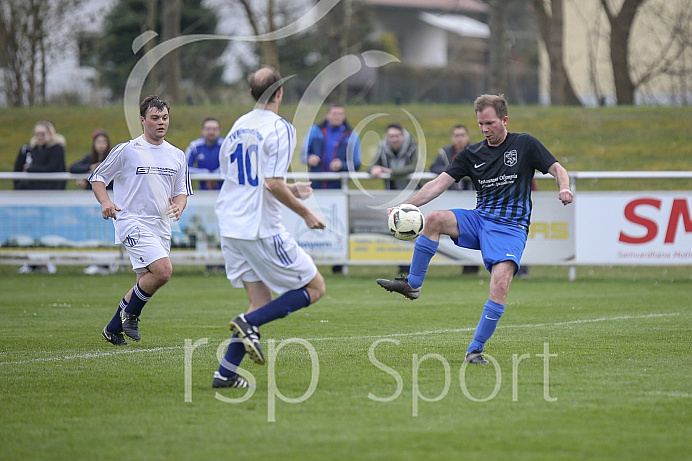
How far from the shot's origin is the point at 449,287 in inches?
527

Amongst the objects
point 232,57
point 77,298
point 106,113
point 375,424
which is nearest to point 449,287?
point 77,298

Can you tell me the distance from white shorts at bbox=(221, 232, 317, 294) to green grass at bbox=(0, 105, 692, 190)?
1588cm

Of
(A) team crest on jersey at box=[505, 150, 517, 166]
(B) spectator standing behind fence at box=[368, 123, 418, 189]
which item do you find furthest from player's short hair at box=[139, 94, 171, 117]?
(B) spectator standing behind fence at box=[368, 123, 418, 189]

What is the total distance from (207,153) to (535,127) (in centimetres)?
1218

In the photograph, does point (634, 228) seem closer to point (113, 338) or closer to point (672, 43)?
point (113, 338)

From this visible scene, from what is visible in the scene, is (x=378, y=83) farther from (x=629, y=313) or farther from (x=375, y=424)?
(x=375, y=424)

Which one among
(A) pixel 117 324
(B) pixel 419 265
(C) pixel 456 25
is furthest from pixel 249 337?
(C) pixel 456 25

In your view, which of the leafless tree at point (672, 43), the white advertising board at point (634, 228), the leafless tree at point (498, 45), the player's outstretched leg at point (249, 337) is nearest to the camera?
the player's outstretched leg at point (249, 337)

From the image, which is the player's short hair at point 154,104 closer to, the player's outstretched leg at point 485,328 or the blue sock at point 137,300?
the blue sock at point 137,300

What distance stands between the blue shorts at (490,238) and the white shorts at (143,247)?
108 inches

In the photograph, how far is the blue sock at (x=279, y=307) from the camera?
5.81 meters

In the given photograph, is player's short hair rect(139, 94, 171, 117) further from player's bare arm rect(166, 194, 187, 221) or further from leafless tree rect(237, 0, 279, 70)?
leafless tree rect(237, 0, 279, 70)

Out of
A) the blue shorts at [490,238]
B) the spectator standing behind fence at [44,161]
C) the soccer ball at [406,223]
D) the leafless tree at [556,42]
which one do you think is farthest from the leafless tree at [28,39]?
the blue shorts at [490,238]

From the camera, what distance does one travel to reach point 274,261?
19.2 ft
